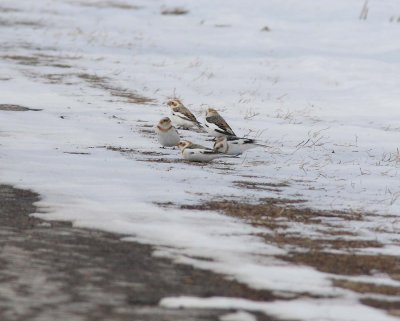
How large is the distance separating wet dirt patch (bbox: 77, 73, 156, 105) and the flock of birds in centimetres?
317

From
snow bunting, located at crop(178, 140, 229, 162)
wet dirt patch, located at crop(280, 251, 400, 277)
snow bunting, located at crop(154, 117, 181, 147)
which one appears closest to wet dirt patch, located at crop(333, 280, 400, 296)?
wet dirt patch, located at crop(280, 251, 400, 277)

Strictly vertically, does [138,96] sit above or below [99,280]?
above

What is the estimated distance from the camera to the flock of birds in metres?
11.8

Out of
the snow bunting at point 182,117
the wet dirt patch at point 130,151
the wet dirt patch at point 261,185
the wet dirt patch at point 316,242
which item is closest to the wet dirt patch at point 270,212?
the wet dirt patch at point 316,242

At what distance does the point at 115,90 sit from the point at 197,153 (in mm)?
7457

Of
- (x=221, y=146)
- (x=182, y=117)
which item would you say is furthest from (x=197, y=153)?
(x=182, y=117)

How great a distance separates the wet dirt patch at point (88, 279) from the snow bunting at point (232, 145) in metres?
4.17

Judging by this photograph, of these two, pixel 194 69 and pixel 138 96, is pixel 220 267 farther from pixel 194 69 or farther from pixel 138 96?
pixel 194 69

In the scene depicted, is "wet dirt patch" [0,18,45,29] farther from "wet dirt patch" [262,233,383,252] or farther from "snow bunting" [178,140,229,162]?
"wet dirt patch" [262,233,383,252]

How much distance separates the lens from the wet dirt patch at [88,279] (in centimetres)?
586

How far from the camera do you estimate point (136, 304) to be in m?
6.04

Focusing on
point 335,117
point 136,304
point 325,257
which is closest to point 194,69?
point 335,117

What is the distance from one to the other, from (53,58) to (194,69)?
3.19 m

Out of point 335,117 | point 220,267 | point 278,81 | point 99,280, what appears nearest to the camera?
point 99,280
